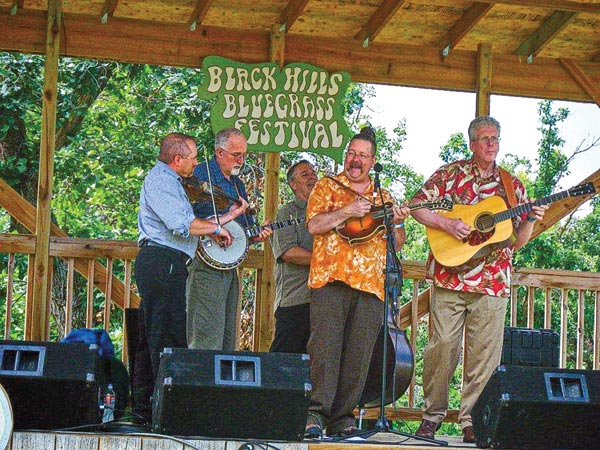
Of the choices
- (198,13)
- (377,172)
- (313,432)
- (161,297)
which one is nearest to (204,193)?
(161,297)

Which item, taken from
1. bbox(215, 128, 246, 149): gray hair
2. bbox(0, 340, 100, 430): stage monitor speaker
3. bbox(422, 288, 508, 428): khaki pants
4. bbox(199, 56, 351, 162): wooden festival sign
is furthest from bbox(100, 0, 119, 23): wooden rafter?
bbox(0, 340, 100, 430): stage monitor speaker

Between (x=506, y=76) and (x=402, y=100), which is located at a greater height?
(x=402, y=100)

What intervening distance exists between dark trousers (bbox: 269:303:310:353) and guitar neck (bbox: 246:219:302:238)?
49 centimetres

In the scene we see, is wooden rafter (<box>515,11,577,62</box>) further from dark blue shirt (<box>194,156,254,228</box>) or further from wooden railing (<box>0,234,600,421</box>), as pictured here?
dark blue shirt (<box>194,156,254,228</box>)

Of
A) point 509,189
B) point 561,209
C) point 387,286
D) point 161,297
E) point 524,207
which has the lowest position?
point 161,297

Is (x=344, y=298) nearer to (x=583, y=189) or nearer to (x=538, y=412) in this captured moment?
(x=538, y=412)

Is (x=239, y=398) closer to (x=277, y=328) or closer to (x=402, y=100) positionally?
(x=277, y=328)

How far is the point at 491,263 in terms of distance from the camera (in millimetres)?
Answer: 6293

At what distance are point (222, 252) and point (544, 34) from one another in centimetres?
338

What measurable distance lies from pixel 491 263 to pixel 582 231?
1062cm

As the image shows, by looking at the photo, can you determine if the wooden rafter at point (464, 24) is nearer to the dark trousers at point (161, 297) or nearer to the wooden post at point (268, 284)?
the wooden post at point (268, 284)

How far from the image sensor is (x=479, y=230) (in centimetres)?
629

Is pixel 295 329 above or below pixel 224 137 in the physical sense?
below

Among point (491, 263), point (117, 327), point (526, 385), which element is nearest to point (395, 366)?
point (491, 263)
